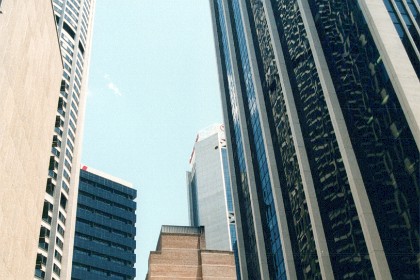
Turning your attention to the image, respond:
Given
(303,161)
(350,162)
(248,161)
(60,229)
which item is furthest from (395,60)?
(60,229)

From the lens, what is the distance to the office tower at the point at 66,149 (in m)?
86.2

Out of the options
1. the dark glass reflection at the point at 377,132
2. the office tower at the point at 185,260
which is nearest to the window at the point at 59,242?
the office tower at the point at 185,260

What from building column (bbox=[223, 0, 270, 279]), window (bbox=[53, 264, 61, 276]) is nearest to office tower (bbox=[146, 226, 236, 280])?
building column (bbox=[223, 0, 270, 279])

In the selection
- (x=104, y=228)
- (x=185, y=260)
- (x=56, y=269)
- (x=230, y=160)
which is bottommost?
(x=185, y=260)

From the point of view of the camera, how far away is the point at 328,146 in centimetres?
5778

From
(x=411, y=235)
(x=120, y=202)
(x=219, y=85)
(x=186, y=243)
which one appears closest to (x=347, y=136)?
(x=411, y=235)

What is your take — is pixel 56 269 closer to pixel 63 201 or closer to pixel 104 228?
pixel 63 201

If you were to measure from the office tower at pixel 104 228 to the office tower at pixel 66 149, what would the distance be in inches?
1219

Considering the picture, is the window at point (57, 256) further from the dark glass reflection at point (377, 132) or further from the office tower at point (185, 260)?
the dark glass reflection at point (377, 132)

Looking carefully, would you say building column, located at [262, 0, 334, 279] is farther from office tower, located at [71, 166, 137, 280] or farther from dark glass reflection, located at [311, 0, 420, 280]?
office tower, located at [71, 166, 137, 280]

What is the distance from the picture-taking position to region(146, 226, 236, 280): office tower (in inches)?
1932

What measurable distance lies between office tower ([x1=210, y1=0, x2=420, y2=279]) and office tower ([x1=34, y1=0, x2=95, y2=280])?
3287 cm

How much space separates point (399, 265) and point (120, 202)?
110 meters

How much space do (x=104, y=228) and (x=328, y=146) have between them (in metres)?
93.1
